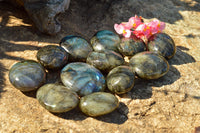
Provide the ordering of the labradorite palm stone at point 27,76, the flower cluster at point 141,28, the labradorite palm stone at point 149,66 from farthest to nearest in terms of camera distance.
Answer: the flower cluster at point 141,28 < the labradorite palm stone at point 149,66 < the labradorite palm stone at point 27,76

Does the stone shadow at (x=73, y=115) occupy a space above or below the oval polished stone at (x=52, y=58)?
below

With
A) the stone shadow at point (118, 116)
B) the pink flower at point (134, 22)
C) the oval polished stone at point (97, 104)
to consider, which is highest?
the pink flower at point (134, 22)

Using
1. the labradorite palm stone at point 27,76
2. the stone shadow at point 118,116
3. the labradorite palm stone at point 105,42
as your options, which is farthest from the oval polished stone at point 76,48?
the stone shadow at point 118,116

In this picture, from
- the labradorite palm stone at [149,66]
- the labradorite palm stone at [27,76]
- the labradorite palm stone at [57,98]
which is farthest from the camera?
the labradorite palm stone at [149,66]

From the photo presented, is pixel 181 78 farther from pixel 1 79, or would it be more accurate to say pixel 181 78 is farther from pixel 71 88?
pixel 1 79

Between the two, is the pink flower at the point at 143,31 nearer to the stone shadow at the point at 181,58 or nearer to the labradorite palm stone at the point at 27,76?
the stone shadow at the point at 181,58

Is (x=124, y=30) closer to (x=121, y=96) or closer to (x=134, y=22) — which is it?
(x=134, y=22)

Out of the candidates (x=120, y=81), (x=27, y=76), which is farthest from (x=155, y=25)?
(x=27, y=76)

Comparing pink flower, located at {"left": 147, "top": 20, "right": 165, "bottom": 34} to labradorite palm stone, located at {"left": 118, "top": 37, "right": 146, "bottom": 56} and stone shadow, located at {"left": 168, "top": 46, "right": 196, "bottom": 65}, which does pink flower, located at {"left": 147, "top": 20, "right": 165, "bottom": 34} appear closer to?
labradorite palm stone, located at {"left": 118, "top": 37, "right": 146, "bottom": 56}
